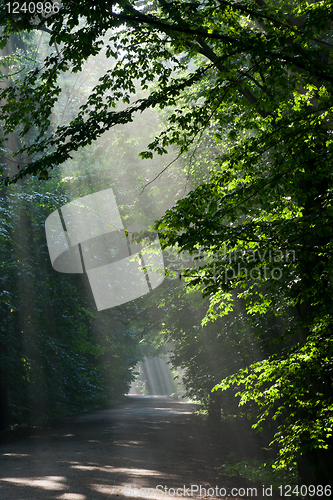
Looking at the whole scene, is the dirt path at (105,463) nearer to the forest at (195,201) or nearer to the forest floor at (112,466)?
the forest floor at (112,466)

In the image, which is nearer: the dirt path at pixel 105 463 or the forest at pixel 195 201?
the forest at pixel 195 201

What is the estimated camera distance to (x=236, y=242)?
511 centimetres

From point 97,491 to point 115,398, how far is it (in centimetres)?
3002

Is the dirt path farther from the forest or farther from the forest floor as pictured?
the forest

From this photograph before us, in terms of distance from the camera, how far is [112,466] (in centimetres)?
1026

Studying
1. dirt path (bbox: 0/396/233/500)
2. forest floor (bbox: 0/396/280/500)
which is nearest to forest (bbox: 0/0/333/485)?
forest floor (bbox: 0/396/280/500)

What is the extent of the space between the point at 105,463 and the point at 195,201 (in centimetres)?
842

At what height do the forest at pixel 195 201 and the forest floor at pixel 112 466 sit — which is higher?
the forest at pixel 195 201

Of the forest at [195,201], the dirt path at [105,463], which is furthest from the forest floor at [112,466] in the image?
the forest at [195,201]

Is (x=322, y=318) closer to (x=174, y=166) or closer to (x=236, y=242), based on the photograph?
(x=236, y=242)

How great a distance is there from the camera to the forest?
16.0ft

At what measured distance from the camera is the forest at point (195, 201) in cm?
488

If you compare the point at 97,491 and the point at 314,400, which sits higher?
the point at 314,400

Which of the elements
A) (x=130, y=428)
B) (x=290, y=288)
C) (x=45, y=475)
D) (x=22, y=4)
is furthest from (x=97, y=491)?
(x=130, y=428)
